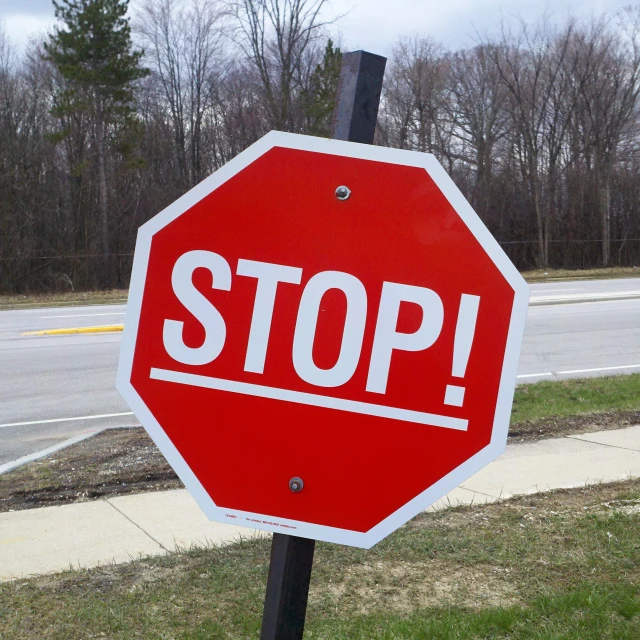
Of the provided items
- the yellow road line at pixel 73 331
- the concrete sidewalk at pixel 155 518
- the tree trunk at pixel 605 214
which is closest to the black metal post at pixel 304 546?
the concrete sidewalk at pixel 155 518

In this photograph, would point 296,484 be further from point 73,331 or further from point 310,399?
point 73,331

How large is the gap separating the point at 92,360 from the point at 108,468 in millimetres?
6298

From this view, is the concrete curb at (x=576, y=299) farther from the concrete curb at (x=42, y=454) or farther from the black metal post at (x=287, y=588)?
the black metal post at (x=287, y=588)

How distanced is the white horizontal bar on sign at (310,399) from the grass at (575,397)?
5788 millimetres

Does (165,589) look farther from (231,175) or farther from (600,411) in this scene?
(600,411)

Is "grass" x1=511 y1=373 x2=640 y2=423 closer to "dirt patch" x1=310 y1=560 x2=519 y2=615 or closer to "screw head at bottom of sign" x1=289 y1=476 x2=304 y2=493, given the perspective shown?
"dirt patch" x1=310 y1=560 x2=519 y2=615

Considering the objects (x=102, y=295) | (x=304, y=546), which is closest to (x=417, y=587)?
(x=304, y=546)

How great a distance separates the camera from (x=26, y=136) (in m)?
31.8

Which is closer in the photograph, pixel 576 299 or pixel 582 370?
pixel 582 370

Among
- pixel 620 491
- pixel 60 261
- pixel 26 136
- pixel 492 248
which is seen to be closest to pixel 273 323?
pixel 492 248

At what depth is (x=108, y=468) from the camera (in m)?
6.07

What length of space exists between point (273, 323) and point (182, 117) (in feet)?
126

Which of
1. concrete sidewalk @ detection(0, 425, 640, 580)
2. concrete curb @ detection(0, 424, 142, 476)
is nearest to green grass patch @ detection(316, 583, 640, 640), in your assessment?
concrete sidewalk @ detection(0, 425, 640, 580)

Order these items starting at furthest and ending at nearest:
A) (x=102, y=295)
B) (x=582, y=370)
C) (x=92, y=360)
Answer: (x=102, y=295), (x=92, y=360), (x=582, y=370)
